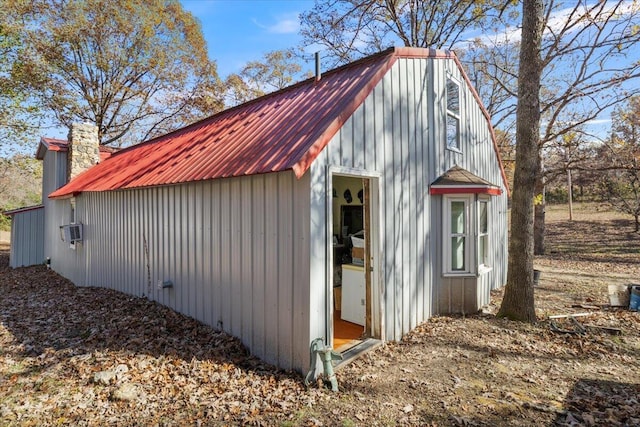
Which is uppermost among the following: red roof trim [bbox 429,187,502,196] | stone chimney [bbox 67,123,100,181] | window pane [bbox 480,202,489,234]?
stone chimney [bbox 67,123,100,181]

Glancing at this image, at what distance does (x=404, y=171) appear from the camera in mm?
5957

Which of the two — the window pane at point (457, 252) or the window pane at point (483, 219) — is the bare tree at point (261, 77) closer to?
the window pane at point (483, 219)

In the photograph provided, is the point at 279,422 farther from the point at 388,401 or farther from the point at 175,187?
the point at 175,187

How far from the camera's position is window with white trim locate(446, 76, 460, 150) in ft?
25.0

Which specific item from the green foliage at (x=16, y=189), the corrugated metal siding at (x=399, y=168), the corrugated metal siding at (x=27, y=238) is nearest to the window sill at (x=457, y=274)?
the corrugated metal siding at (x=399, y=168)

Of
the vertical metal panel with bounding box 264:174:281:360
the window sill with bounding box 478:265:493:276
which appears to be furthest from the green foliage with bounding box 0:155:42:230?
the window sill with bounding box 478:265:493:276

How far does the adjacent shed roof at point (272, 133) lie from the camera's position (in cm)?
438

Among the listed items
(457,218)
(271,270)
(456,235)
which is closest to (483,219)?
(457,218)

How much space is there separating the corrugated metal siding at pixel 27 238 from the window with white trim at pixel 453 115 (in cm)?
1477

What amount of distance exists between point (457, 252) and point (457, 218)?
0.67 m

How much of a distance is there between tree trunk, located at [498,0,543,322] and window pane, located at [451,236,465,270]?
0.89 meters

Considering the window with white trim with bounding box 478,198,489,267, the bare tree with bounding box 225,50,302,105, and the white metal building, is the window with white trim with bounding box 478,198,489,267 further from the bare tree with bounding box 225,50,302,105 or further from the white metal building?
the bare tree with bounding box 225,50,302,105

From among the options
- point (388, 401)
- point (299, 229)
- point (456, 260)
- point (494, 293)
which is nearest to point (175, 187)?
point (299, 229)

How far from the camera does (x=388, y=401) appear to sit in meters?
3.84
